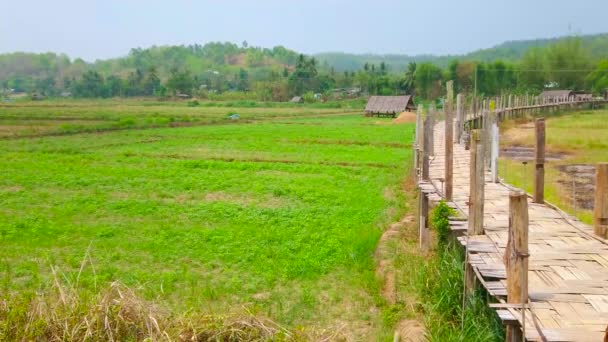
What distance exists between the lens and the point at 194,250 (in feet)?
33.2

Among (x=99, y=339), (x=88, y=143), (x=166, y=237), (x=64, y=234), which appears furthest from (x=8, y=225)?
(x=88, y=143)

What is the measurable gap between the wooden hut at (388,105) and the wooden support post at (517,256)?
47.5 m

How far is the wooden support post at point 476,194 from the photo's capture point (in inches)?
281

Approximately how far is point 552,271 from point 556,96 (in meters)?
58.2

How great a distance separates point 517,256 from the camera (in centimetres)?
474

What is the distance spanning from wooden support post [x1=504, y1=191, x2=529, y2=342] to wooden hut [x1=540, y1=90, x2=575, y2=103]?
5524cm

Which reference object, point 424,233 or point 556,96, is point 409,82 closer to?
point 556,96

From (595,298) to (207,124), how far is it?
38.5 meters

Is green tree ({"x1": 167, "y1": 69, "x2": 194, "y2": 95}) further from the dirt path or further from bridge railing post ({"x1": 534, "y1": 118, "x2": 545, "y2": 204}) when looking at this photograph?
bridge railing post ({"x1": 534, "y1": 118, "x2": 545, "y2": 204})

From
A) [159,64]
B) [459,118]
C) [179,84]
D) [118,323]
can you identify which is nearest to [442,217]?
[118,323]

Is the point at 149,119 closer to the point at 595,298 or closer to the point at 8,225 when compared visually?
the point at 8,225

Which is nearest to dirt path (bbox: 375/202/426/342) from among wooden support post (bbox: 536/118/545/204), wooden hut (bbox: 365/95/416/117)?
wooden support post (bbox: 536/118/545/204)

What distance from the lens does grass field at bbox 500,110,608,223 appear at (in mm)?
14812

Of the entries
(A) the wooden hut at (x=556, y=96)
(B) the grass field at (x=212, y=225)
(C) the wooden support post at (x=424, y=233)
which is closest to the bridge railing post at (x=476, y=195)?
(B) the grass field at (x=212, y=225)
